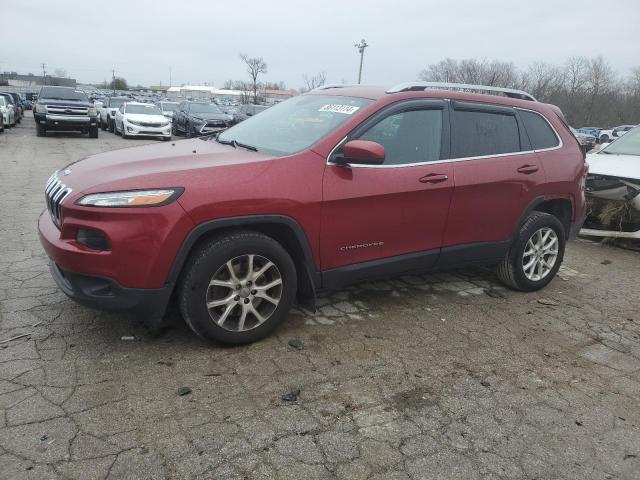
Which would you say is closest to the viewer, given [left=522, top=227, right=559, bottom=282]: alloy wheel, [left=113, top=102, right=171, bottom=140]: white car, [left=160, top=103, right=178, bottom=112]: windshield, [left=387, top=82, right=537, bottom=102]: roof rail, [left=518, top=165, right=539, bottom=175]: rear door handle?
[left=387, top=82, right=537, bottom=102]: roof rail

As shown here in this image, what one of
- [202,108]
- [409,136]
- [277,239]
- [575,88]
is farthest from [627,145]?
[575,88]

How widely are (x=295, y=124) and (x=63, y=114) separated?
16541mm

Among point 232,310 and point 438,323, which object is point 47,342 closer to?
point 232,310

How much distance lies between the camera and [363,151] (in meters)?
3.32

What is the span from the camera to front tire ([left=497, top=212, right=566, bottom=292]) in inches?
181

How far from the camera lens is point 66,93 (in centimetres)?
1877

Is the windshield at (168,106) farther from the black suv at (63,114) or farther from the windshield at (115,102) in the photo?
the black suv at (63,114)

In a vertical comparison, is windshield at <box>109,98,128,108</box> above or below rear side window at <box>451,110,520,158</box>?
below

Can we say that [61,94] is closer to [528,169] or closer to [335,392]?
[528,169]

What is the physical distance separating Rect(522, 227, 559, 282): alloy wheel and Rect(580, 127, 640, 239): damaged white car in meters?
2.43

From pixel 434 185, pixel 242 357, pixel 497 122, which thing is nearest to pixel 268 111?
pixel 434 185

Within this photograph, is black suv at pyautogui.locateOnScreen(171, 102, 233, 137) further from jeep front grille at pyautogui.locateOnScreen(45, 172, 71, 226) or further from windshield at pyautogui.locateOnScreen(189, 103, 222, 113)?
jeep front grille at pyautogui.locateOnScreen(45, 172, 71, 226)

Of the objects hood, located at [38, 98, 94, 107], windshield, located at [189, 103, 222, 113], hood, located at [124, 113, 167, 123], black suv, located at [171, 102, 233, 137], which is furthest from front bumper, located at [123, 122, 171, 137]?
windshield, located at [189, 103, 222, 113]

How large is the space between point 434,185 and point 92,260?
2.45 meters
